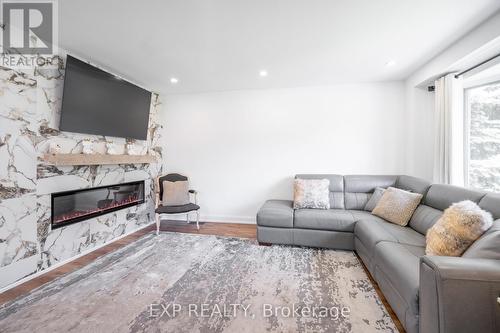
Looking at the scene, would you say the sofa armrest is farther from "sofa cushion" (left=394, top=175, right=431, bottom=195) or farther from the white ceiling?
the white ceiling

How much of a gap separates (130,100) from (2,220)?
6.72ft

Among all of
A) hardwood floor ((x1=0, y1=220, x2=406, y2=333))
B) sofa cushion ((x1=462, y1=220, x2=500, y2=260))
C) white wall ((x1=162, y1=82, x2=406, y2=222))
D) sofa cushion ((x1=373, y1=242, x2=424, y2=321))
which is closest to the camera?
sofa cushion ((x1=462, y1=220, x2=500, y2=260))

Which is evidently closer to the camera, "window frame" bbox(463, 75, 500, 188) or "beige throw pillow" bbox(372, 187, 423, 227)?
"beige throw pillow" bbox(372, 187, 423, 227)

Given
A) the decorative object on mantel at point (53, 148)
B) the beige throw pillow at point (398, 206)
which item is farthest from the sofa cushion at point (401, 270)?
the decorative object on mantel at point (53, 148)

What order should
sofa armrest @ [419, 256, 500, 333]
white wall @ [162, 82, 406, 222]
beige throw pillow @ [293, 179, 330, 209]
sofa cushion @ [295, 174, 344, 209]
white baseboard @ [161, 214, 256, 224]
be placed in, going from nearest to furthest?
sofa armrest @ [419, 256, 500, 333]
beige throw pillow @ [293, 179, 330, 209]
sofa cushion @ [295, 174, 344, 209]
white wall @ [162, 82, 406, 222]
white baseboard @ [161, 214, 256, 224]

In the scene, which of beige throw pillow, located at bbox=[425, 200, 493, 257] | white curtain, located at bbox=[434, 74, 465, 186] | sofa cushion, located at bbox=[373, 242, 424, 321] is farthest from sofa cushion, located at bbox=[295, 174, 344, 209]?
beige throw pillow, located at bbox=[425, 200, 493, 257]

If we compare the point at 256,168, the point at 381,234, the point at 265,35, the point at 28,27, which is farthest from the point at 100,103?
the point at 381,234

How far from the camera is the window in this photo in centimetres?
244

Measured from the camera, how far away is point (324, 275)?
2223 mm

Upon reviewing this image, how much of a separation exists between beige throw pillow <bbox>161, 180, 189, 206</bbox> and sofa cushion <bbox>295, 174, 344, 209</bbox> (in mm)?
2115

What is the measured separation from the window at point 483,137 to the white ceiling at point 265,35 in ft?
2.48

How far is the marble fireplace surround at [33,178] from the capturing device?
6.68 feet

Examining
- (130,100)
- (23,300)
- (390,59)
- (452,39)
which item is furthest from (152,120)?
(452,39)

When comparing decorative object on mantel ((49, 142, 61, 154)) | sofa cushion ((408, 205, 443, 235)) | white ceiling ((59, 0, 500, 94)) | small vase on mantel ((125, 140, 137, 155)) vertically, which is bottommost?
sofa cushion ((408, 205, 443, 235))
